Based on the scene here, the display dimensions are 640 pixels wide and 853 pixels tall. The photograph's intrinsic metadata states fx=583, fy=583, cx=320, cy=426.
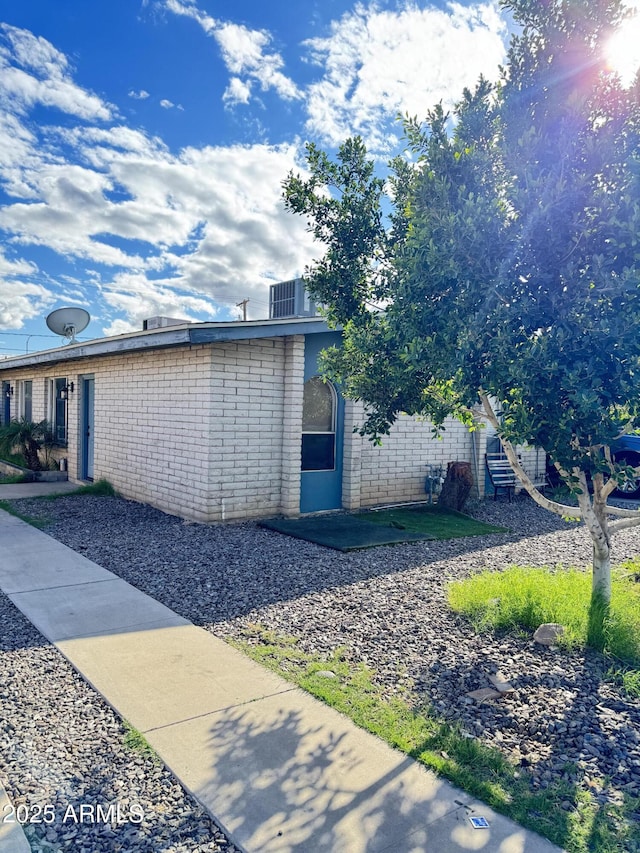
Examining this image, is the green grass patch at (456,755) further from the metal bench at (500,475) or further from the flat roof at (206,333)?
the metal bench at (500,475)

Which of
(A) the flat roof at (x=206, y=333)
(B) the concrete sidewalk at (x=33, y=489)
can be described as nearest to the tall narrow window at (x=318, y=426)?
(A) the flat roof at (x=206, y=333)

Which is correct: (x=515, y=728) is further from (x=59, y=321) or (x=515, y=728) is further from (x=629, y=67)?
(x=59, y=321)

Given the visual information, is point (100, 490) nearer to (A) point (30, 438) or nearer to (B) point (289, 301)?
(A) point (30, 438)

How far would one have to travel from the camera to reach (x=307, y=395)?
9.49m

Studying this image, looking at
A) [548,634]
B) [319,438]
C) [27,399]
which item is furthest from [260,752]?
[27,399]

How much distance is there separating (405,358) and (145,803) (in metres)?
3.16

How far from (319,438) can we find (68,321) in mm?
8858

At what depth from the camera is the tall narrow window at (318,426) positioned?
9.50m

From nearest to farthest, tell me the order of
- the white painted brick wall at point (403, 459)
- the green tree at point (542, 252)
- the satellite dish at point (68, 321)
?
the green tree at point (542, 252)
the white painted brick wall at point (403, 459)
the satellite dish at point (68, 321)

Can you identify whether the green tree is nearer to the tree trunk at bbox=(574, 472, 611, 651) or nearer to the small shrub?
the tree trunk at bbox=(574, 472, 611, 651)

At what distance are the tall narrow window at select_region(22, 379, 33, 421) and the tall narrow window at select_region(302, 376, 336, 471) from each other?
34.4 ft

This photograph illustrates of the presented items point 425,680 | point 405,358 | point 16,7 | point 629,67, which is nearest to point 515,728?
point 425,680

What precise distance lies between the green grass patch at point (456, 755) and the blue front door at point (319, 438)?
5.27 metres

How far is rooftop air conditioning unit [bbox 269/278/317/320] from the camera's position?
37.0 ft
